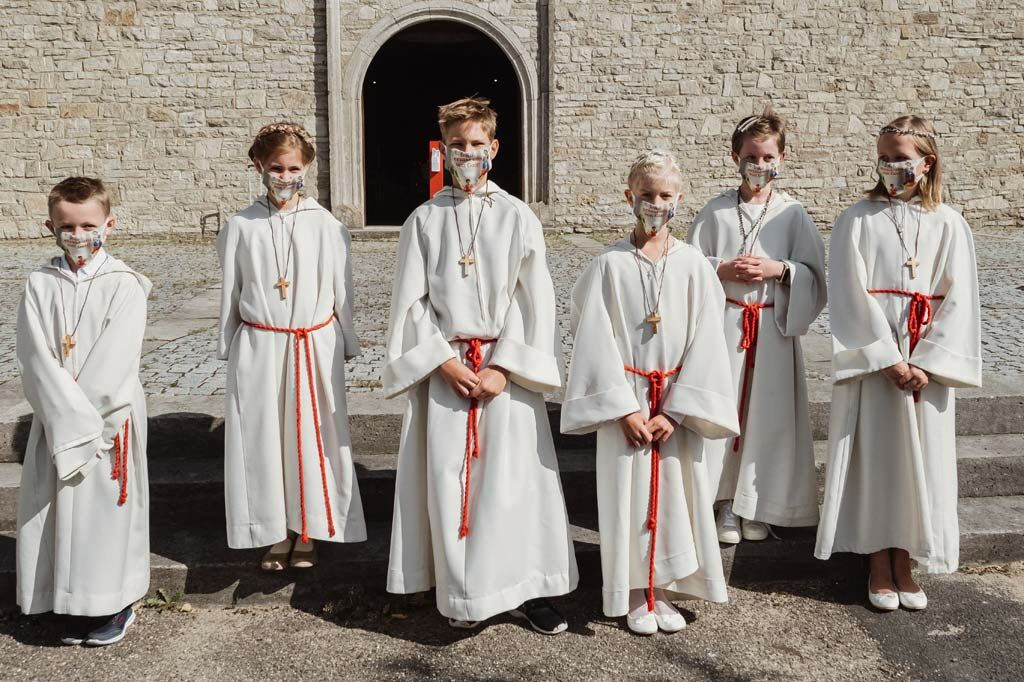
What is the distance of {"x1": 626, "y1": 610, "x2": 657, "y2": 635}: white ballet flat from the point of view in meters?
3.00

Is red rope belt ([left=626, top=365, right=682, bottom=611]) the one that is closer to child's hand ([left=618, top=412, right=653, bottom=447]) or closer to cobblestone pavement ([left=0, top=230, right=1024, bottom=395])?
child's hand ([left=618, top=412, right=653, bottom=447])

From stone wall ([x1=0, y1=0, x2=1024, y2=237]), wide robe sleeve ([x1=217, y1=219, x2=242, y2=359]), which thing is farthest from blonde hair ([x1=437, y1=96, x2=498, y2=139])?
stone wall ([x1=0, y1=0, x2=1024, y2=237])

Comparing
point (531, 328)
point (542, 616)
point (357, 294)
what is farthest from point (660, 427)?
point (357, 294)

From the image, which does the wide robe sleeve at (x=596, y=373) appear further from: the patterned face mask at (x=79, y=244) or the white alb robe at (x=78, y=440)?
the patterned face mask at (x=79, y=244)

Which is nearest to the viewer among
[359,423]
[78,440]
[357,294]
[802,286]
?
[78,440]

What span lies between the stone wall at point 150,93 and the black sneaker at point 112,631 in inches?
460

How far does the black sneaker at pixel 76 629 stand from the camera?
2.96 meters

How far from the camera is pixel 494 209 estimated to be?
3066 mm

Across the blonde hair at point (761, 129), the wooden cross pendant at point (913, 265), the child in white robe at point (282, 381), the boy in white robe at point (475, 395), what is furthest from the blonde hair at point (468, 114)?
the wooden cross pendant at point (913, 265)

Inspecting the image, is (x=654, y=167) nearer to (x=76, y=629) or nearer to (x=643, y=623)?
(x=643, y=623)

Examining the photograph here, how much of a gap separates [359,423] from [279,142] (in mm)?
1457

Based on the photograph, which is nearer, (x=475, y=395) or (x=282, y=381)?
(x=475, y=395)

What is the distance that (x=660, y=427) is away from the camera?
9.70 ft

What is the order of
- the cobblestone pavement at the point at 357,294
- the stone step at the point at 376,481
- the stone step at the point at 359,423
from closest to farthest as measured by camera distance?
the stone step at the point at 376,481
the stone step at the point at 359,423
the cobblestone pavement at the point at 357,294
